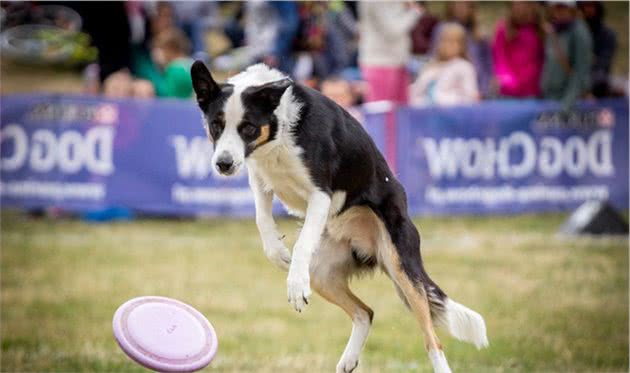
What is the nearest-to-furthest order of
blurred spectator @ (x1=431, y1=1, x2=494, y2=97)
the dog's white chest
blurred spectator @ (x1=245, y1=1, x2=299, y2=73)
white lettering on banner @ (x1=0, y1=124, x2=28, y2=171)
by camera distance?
the dog's white chest
white lettering on banner @ (x1=0, y1=124, x2=28, y2=171)
blurred spectator @ (x1=431, y1=1, x2=494, y2=97)
blurred spectator @ (x1=245, y1=1, x2=299, y2=73)

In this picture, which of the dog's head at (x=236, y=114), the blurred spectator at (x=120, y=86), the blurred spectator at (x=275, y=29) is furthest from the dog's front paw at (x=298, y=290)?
the blurred spectator at (x=275, y=29)

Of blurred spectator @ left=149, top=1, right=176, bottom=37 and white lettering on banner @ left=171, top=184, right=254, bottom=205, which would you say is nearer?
white lettering on banner @ left=171, top=184, right=254, bottom=205

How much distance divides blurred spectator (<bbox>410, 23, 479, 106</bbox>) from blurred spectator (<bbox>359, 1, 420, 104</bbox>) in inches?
14.7

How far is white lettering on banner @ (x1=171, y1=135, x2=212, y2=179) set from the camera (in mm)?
12742

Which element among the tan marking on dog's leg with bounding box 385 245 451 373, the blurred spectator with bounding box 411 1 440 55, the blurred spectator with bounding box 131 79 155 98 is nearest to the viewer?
the tan marking on dog's leg with bounding box 385 245 451 373

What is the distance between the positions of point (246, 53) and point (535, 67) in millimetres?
3934

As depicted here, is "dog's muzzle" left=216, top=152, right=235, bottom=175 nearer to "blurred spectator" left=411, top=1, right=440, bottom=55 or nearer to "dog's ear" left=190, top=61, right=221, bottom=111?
"dog's ear" left=190, top=61, right=221, bottom=111

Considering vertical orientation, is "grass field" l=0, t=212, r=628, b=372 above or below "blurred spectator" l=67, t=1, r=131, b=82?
below

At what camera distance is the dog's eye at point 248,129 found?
582 cm

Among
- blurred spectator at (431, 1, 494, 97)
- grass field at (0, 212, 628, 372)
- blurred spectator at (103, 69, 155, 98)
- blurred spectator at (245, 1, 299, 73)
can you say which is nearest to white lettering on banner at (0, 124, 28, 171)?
grass field at (0, 212, 628, 372)

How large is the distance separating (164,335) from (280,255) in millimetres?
845

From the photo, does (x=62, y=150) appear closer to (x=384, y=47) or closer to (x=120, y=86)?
(x=120, y=86)

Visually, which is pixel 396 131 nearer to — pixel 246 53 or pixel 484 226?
pixel 484 226

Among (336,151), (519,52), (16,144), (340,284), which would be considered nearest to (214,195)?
(16,144)
